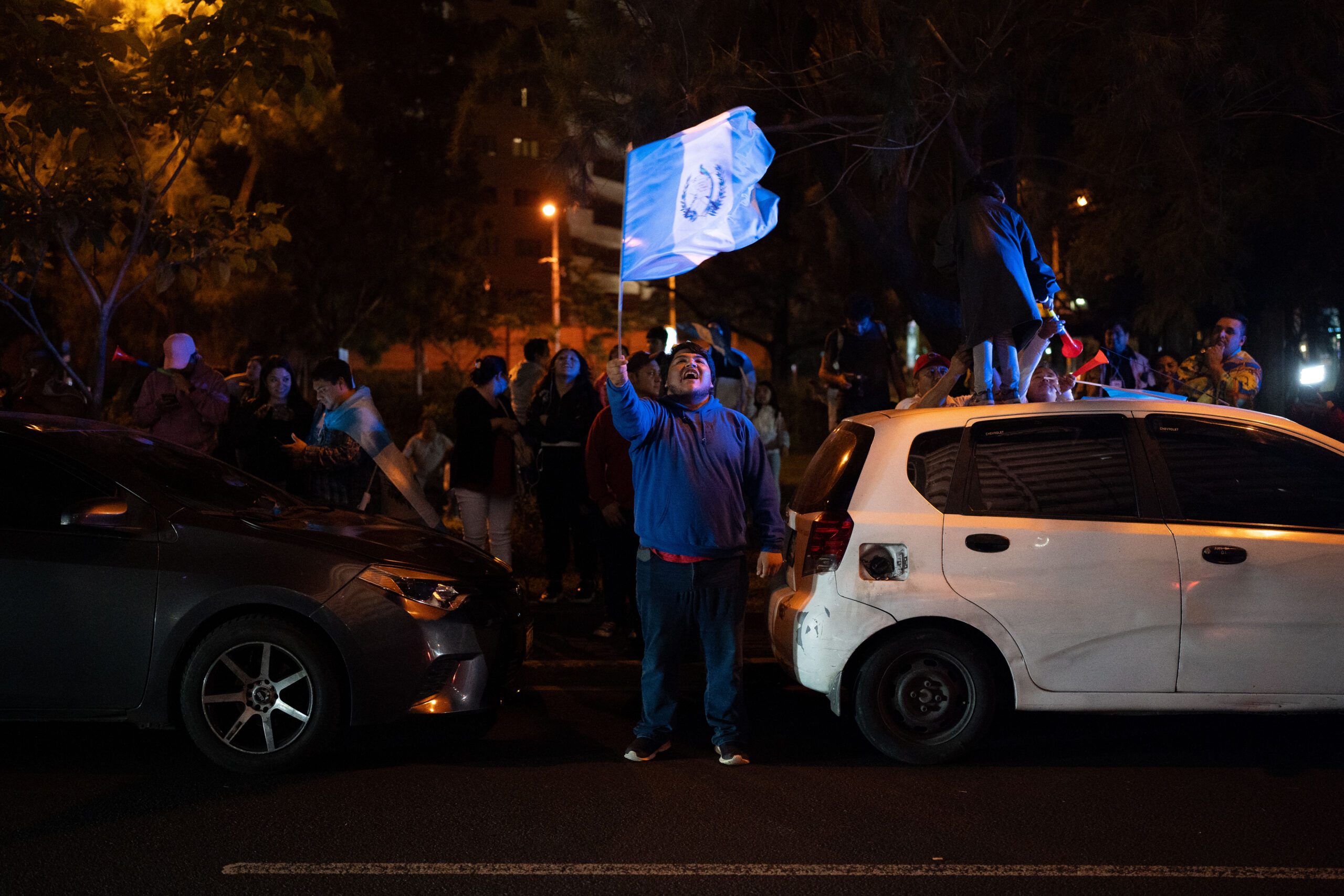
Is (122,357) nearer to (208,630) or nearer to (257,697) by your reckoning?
(208,630)

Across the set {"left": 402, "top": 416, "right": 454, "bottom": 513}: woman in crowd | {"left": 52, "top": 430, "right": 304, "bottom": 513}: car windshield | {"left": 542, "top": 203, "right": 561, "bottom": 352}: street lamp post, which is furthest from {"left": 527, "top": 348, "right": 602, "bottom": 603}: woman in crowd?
{"left": 542, "top": 203, "right": 561, "bottom": 352}: street lamp post

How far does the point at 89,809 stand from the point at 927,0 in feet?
26.4

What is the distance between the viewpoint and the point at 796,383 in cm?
3722

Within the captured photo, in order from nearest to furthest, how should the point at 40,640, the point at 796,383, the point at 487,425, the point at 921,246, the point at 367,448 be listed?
1. the point at 40,640
2. the point at 367,448
3. the point at 487,425
4. the point at 921,246
5. the point at 796,383

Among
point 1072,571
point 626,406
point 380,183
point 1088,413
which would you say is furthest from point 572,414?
point 380,183

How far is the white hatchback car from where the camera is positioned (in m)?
5.57

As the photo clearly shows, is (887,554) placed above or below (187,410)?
below

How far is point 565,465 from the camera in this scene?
8812mm

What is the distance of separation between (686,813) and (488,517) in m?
4.37

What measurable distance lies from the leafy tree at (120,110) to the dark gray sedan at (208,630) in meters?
3.67

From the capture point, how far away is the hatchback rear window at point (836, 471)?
5.79m

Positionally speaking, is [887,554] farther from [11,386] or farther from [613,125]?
[11,386]

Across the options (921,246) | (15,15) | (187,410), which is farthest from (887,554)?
(921,246)

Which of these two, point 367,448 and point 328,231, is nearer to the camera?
point 367,448
